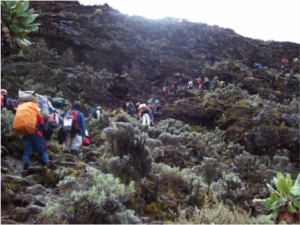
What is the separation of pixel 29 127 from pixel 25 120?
15 centimetres

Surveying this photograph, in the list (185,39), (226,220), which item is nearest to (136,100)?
(226,220)

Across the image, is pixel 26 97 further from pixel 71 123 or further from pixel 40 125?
pixel 71 123

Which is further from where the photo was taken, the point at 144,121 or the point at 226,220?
the point at 144,121

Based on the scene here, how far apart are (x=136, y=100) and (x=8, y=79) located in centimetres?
943

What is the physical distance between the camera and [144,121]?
11.4 m

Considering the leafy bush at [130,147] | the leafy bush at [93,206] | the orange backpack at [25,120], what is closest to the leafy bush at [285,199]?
the leafy bush at [93,206]

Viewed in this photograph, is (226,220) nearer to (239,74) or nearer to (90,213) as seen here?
(90,213)

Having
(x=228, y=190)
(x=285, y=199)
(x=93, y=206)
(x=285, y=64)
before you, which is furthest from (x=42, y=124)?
(x=285, y=64)

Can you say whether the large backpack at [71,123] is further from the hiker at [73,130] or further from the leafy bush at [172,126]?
the leafy bush at [172,126]

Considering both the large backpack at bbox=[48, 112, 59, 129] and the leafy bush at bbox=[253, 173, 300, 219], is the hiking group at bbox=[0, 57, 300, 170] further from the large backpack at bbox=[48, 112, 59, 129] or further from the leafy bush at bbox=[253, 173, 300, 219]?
the leafy bush at bbox=[253, 173, 300, 219]

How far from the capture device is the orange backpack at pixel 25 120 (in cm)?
388

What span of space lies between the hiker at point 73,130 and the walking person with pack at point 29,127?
1.09 metres

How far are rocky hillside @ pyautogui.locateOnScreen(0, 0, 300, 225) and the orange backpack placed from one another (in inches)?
28.2

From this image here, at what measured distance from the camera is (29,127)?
3934mm
